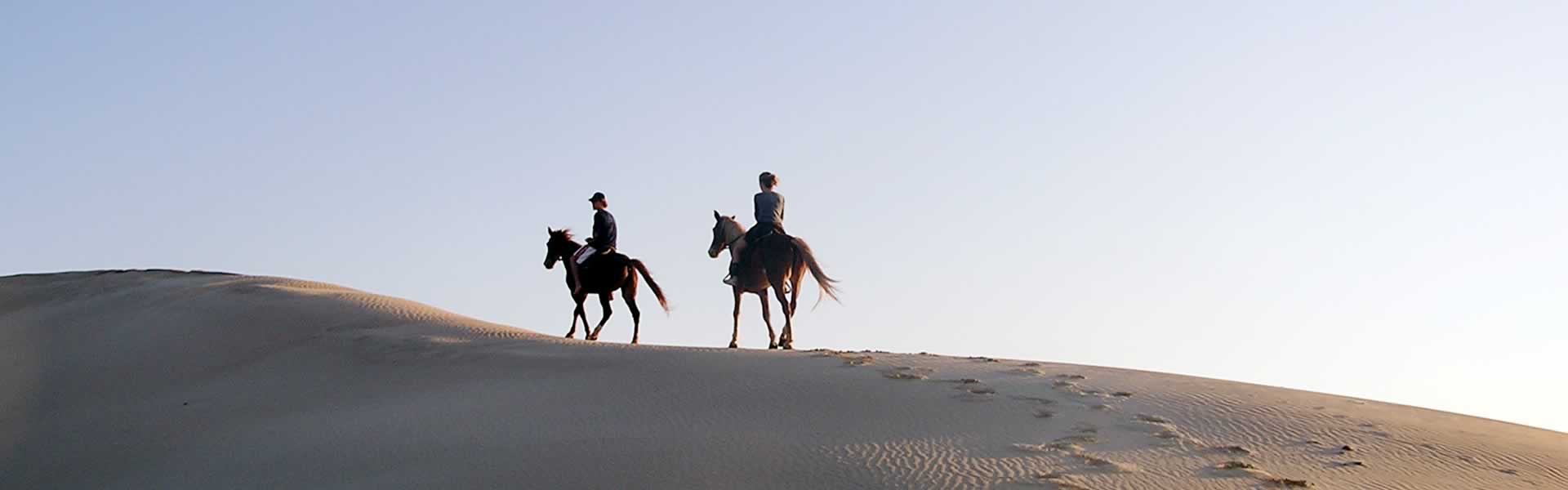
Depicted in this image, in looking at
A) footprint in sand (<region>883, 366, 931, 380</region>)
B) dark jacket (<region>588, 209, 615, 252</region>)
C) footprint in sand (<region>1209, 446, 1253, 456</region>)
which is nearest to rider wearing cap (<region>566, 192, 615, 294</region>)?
dark jacket (<region>588, 209, 615, 252</region>)

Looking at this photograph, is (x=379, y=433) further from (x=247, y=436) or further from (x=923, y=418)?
(x=923, y=418)

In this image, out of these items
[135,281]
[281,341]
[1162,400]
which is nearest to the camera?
[1162,400]

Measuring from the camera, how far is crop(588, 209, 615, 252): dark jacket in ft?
58.3

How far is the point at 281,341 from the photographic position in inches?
611

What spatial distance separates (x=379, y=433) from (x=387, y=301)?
23.4 feet

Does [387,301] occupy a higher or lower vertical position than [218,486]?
higher

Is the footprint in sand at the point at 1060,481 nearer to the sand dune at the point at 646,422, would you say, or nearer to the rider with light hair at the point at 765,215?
the sand dune at the point at 646,422

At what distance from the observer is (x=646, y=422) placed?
35.7 ft

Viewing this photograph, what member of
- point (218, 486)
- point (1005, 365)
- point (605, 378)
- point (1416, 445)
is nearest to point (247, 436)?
point (218, 486)

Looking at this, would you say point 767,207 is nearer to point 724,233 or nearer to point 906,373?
point 724,233

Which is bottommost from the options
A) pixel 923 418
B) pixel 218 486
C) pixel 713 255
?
pixel 218 486

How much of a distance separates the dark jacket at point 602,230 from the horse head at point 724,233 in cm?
136

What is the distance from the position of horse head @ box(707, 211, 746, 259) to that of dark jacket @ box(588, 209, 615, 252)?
136 cm

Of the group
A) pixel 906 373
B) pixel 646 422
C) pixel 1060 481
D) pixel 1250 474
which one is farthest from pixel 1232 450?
pixel 646 422
